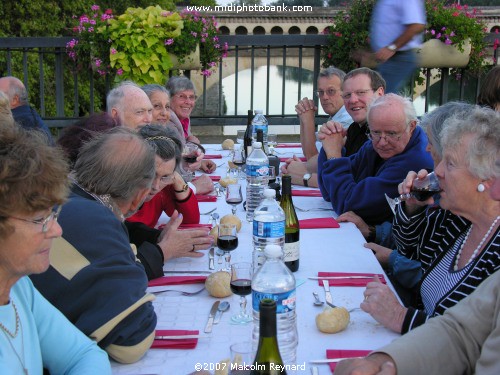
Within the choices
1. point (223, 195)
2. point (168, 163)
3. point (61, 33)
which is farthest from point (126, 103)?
point (61, 33)

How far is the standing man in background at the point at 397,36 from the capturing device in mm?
4325

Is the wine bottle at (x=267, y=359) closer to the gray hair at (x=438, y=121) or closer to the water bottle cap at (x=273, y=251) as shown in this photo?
the water bottle cap at (x=273, y=251)

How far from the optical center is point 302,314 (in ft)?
5.31

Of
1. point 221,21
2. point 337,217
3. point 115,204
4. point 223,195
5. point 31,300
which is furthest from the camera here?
point 221,21

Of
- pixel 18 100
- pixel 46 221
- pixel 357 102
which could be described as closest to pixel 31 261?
pixel 46 221

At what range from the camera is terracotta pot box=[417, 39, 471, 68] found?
6074mm

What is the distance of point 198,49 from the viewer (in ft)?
20.0

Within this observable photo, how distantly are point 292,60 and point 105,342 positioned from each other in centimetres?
2143

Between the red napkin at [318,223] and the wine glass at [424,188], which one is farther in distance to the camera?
the red napkin at [318,223]

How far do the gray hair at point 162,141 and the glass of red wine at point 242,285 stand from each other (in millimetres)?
760

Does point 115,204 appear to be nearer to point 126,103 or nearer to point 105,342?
point 105,342

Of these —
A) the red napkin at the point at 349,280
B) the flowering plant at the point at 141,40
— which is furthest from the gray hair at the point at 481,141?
the flowering plant at the point at 141,40

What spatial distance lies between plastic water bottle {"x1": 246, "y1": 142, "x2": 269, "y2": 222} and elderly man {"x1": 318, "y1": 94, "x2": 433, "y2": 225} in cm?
29

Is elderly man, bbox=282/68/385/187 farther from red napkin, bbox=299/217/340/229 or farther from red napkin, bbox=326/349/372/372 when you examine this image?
red napkin, bbox=326/349/372/372
